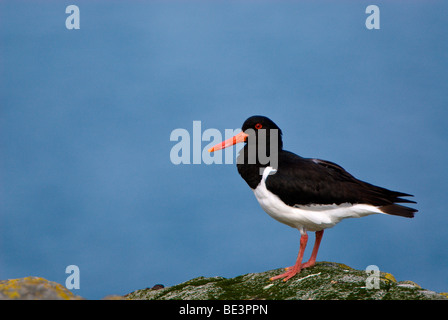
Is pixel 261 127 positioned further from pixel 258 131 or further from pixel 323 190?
pixel 323 190

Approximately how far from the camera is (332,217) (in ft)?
23.4

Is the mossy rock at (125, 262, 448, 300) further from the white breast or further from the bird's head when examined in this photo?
the bird's head

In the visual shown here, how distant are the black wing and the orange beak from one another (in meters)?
0.76

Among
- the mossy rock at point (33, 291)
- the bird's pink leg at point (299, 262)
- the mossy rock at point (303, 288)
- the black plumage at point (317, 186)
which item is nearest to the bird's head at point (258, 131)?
the black plumage at point (317, 186)

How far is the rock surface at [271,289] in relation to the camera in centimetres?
568

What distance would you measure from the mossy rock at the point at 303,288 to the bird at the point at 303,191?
→ 29 centimetres

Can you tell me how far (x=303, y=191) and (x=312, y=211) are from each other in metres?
0.32

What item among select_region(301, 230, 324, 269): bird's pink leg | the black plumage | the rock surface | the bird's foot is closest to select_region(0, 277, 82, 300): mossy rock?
the rock surface

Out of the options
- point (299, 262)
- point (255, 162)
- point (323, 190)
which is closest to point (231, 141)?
point (255, 162)

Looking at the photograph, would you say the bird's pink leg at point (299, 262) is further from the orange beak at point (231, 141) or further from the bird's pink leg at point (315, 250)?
the orange beak at point (231, 141)

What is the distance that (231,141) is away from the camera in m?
7.78
